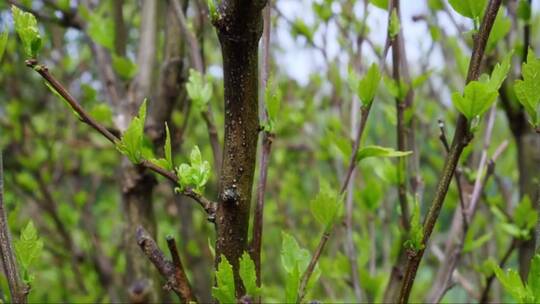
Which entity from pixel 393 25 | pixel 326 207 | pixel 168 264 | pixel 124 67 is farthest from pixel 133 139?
pixel 124 67

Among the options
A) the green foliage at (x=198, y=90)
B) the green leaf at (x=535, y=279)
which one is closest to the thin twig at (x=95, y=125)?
the green foliage at (x=198, y=90)

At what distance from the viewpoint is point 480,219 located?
1709mm

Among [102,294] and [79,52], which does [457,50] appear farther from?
[79,52]

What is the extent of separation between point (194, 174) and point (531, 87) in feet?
1.21

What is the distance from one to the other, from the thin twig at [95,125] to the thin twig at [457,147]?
23 cm

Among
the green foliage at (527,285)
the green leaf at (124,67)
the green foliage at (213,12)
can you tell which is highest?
the green leaf at (124,67)

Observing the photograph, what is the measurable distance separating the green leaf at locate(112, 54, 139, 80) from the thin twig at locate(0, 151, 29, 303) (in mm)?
549

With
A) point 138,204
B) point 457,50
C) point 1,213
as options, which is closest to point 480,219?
point 457,50

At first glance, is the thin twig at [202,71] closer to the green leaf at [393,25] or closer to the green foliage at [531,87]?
the green leaf at [393,25]

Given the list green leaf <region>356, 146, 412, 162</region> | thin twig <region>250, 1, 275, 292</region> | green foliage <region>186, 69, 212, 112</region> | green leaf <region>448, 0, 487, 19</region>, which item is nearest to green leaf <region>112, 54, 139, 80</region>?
green foliage <region>186, 69, 212, 112</region>

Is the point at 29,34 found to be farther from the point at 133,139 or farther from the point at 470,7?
the point at 470,7

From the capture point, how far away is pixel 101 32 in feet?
4.04

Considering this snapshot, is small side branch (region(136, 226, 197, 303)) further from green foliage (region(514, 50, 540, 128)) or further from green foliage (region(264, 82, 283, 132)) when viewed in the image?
green foliage (region(514, 50, 540, 128))

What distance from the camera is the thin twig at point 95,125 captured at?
63 centimetres
